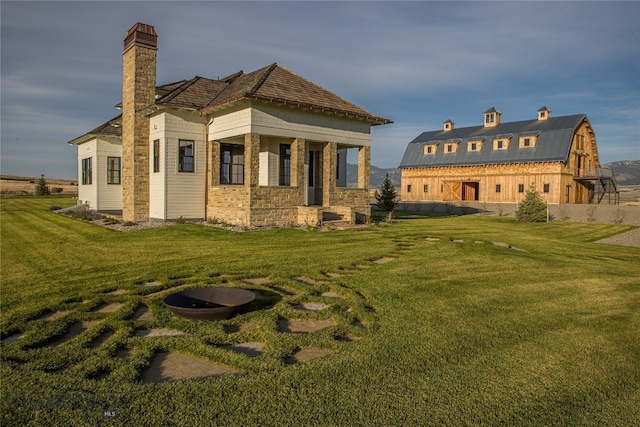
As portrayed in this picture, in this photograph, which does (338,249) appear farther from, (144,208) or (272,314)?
(144,208)

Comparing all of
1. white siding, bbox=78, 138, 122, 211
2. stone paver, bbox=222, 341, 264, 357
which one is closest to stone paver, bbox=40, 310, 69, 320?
stone paver, bbox=222, 341, 264, 357

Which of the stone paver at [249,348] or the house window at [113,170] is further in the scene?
the house window at [113,170]

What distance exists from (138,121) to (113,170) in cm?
739

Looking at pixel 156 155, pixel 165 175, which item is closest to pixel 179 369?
pixel 165 175

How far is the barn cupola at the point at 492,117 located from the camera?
41562 millimetres

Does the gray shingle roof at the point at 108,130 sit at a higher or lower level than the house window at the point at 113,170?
higher

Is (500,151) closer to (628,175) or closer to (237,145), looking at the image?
(237,145)

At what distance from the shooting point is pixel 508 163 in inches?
1449

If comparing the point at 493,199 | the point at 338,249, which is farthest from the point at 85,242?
the point at 493,199

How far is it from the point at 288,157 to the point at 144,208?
663 cm

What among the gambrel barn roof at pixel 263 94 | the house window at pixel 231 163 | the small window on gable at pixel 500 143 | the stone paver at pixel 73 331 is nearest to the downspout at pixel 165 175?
the gambrel barn roof at pixel 263 94

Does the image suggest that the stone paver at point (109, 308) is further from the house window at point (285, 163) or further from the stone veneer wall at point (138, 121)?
the house window at point (285, 163)

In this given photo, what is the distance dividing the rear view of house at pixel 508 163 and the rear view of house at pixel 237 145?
21.8m

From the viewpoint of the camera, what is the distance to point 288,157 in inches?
758
